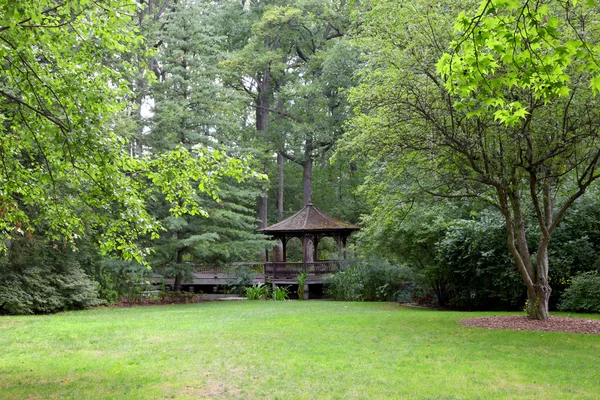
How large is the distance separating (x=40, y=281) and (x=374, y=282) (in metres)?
11.4

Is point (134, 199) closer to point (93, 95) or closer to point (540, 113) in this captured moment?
point (93, 95)

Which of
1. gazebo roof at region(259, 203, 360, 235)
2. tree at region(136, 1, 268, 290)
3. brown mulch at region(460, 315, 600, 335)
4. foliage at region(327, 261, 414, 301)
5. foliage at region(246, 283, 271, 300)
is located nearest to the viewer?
brown mulch at region(460, 315, 600, 335)

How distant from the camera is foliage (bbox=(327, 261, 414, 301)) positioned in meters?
20.1

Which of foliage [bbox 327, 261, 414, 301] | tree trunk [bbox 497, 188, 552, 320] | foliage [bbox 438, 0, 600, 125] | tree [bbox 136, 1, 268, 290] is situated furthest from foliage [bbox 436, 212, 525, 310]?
foliage [bbox 438, 0, 600, 125]

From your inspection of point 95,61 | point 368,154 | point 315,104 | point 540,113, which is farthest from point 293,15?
point 95,61

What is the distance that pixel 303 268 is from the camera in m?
24.3

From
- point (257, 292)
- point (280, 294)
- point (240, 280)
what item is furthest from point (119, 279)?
point (280, 294)

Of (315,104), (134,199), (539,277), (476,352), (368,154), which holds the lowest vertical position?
(476,352)

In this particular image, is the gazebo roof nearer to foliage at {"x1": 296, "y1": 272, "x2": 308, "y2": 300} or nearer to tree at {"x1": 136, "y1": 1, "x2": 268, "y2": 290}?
foliage at {"x1": 296, "y1": 272, "x2": 308, "y2": 300}

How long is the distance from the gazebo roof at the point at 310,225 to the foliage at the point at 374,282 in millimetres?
2444

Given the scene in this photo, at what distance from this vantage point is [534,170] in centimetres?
1018

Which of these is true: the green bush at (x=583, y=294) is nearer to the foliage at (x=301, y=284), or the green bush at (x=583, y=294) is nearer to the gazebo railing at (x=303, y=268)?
the foliage at (x=301, y=284)

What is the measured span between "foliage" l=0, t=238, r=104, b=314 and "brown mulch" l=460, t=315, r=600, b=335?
11.7 meters

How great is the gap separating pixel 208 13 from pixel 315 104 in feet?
24.4
